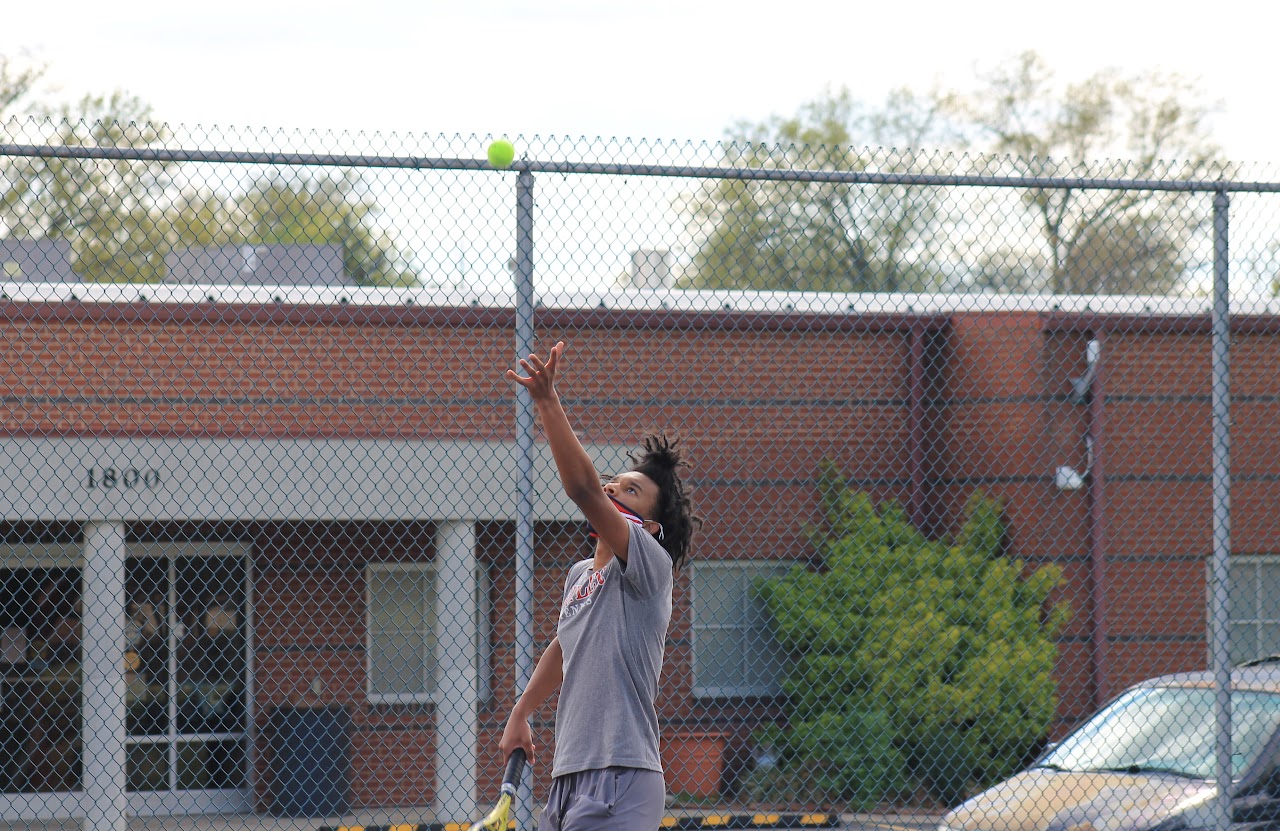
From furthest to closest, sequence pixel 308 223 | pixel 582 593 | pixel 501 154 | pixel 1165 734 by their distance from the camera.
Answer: pixel 308 223
pixel 1165 734
pixel 501 154
pixel 582 593

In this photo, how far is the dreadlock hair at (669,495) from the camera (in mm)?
4073

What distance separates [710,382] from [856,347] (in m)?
1.61

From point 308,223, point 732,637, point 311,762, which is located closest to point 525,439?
point 732,637

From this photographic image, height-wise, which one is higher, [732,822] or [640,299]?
[640,299]

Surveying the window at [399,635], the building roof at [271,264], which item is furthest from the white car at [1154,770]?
the building roof at [271,264]

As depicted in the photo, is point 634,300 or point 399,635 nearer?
point 634,300

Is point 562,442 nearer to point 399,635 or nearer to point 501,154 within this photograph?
point 501,154

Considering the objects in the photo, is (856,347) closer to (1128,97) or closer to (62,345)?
(62,345)

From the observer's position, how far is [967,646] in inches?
521

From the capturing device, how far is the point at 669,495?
408cm

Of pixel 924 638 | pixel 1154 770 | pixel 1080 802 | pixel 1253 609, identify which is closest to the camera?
pixel 1080 802

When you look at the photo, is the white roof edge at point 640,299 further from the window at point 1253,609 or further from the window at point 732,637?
the window at point 732,637

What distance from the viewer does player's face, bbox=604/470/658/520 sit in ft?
13.1

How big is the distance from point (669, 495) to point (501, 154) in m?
1.52
